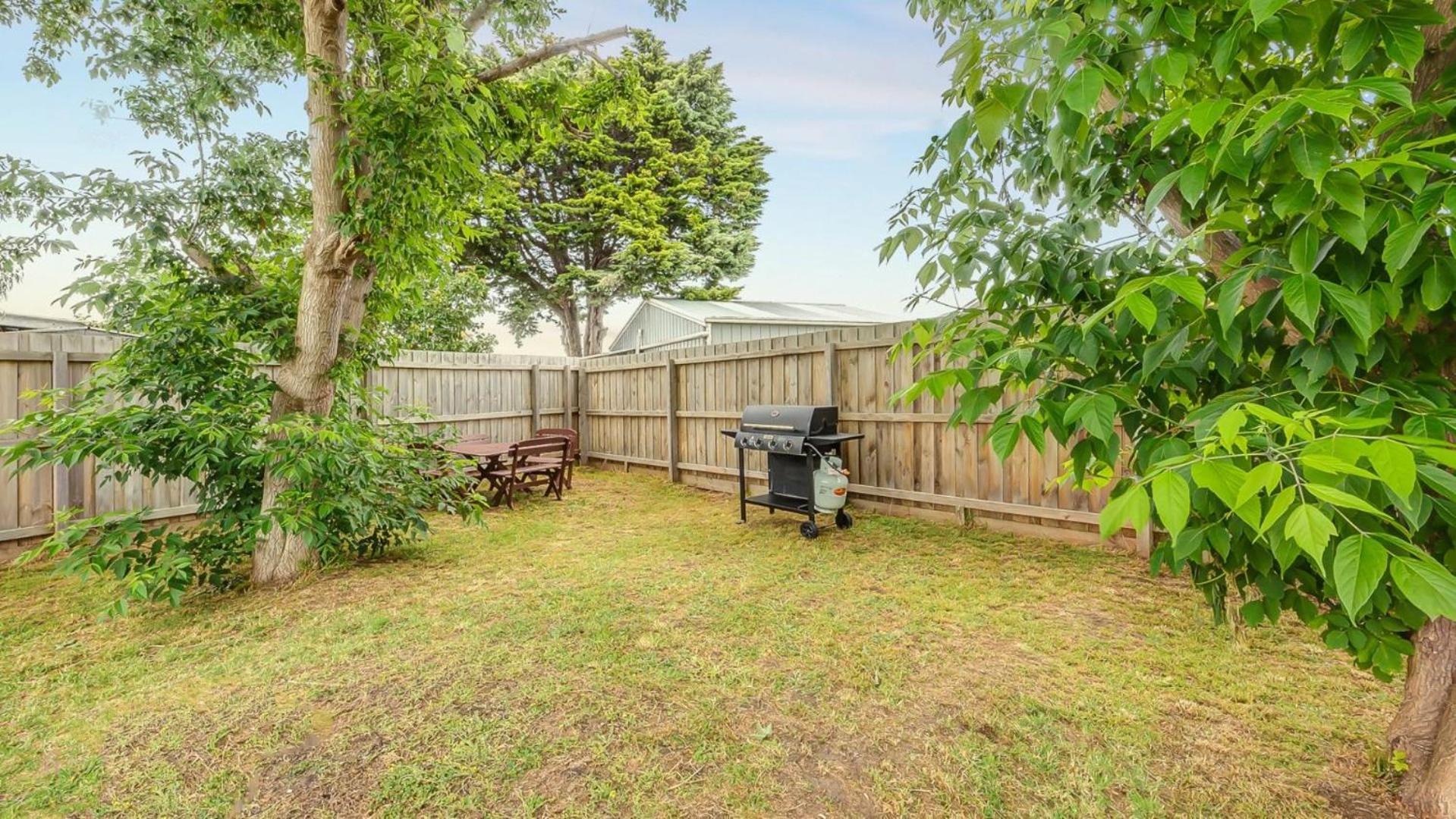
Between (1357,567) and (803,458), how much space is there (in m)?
4.38

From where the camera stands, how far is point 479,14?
4559 millimetres

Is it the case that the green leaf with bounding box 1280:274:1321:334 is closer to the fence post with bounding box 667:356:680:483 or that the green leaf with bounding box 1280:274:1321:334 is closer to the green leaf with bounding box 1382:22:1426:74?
the green leaf with bounding box 1382:22:1426:74

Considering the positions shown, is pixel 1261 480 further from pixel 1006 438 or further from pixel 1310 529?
pixel 1006 438

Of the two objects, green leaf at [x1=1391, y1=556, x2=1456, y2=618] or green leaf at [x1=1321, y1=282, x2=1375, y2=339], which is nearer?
green leaf at [x1=1391, y1=556, x2=1456, y2=618]

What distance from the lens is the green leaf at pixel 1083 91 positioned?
991 millimetres

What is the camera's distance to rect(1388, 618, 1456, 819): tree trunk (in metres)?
1.56

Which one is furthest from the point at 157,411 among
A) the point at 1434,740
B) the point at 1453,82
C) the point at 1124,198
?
the point at 1434,740

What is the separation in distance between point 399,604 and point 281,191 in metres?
2.87

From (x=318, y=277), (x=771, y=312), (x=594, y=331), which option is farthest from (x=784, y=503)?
(x=594, y=331)

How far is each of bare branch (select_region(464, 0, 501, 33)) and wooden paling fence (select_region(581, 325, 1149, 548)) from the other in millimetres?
3747

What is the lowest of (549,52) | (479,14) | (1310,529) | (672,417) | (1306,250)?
(1310,529)

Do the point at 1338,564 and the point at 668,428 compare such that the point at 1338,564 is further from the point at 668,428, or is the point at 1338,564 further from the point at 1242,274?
the point at 668,428

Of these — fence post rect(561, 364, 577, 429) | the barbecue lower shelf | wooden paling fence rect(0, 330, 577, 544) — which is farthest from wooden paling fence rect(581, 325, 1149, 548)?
wooden paling fence rect(0, 330, 577, 544)

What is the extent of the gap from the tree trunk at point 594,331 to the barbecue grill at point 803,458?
14523 millimetres
